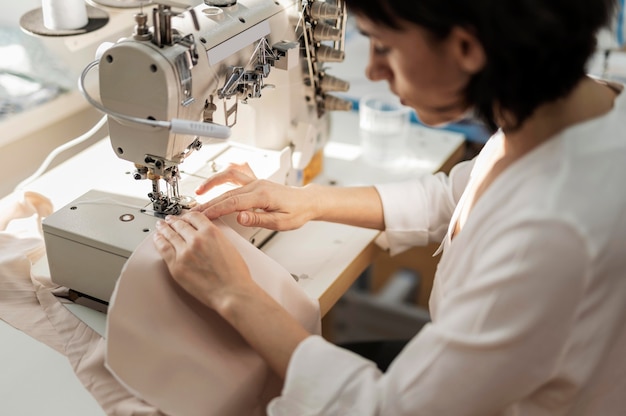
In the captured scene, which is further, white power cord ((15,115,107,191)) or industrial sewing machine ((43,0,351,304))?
white power cord ((15,115,107,191))

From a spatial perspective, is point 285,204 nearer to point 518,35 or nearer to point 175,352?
point 175,352

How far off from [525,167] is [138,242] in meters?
0.70

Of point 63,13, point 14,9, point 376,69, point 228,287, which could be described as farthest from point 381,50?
point 14,9

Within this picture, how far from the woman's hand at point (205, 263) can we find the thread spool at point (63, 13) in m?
0.99

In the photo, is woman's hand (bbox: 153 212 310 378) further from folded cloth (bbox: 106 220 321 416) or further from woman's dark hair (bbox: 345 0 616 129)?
woman's dark hair (bbox: 345 0 616 129)

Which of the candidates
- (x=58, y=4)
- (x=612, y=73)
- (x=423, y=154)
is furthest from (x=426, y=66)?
(x=612, y=73)

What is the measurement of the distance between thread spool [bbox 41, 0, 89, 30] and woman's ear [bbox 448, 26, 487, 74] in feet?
4.43

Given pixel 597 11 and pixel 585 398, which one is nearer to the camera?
pixel 597 11

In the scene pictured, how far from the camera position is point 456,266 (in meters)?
1.15

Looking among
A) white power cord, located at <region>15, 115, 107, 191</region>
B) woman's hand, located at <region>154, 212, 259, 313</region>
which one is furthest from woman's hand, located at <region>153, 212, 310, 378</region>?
white power cord, located at <region>15, 115, 107, 191</region>

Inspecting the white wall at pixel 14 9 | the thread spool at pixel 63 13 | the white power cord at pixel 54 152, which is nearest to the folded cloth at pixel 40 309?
the white power cord at pixel 54 152

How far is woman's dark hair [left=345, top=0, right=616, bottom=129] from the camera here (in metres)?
0.91

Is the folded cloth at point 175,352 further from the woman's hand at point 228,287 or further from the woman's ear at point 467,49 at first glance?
the woman's ear at point 467,49

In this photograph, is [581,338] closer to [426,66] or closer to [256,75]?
[426,66]
